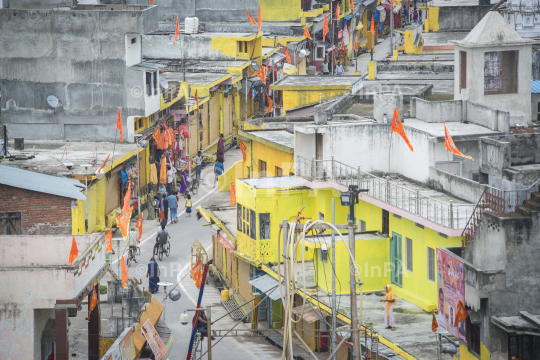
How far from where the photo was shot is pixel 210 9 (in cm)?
7506

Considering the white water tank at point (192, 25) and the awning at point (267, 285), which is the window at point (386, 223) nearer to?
the awning at point (267, 285)

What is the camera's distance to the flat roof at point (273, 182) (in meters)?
37.1

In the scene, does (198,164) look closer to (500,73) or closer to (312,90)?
(312,90)

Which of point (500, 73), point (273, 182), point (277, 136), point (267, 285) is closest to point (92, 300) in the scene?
point (267, 285)

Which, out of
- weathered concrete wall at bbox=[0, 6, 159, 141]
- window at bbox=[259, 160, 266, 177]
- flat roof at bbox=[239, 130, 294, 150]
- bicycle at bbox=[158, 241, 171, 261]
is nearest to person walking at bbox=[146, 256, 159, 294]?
bicycle at bbox=[158, 241, 171, 261]

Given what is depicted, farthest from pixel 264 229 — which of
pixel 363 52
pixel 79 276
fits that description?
pixel 363 52

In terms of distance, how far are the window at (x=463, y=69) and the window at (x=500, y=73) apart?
0.77 metres

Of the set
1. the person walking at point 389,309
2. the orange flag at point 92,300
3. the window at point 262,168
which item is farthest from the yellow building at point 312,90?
the orange flag at point 92,300

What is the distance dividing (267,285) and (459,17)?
36.8m

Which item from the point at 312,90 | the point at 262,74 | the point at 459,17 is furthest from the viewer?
the point at 459,17

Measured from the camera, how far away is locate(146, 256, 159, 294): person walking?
38.8 meters

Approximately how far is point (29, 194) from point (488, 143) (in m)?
15.5

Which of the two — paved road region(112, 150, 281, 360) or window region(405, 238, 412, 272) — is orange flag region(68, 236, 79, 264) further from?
window region(405, 238, 412, 272)

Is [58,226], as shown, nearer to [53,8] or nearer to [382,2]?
[53,8]
